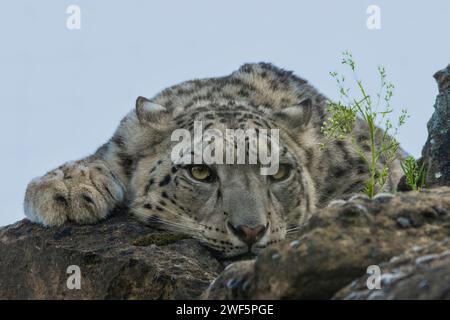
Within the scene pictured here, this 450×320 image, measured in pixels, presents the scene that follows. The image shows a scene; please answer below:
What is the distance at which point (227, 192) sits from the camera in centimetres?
813

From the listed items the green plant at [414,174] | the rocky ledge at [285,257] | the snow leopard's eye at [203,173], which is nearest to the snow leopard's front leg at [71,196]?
the rocky ledge at [285,257]

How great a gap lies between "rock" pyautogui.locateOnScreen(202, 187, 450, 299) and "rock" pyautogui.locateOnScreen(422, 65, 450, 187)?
7.95 feet

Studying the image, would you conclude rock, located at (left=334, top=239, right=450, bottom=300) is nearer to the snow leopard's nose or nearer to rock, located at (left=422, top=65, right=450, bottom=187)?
the snow leopard's nose

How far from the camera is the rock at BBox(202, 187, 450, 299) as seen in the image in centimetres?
484

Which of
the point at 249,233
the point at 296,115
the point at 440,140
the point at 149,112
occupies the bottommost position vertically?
the point at 249,233

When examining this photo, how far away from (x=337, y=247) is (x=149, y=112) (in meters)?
4.97

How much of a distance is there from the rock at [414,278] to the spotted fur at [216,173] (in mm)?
3011

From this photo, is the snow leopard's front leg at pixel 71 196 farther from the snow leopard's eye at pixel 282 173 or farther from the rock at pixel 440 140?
the rock at pixel 440 140

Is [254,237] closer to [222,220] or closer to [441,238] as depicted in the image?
[222,220]

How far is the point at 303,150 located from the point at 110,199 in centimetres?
225

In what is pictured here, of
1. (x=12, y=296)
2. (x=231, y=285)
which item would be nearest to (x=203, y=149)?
(x=12, y=296)

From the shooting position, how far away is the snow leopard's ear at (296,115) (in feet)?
32.0

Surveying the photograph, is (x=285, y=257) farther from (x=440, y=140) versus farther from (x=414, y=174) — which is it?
(x=440, y=140)

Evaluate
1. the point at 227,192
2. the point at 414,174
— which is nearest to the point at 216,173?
the point at 227,192
